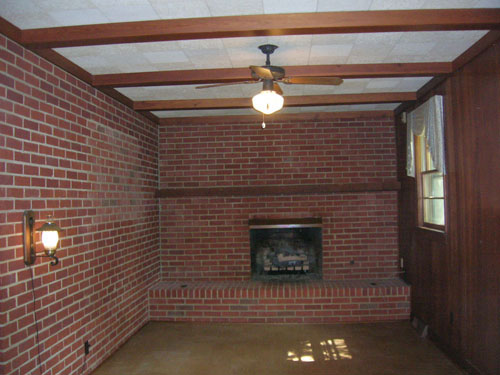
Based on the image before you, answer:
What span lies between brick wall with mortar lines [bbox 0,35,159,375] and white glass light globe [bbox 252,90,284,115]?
1.63 m

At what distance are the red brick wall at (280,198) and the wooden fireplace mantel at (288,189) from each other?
0.13 m

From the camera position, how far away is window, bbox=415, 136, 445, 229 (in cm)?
393

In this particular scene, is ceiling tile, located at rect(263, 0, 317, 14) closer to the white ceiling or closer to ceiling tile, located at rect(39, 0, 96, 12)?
the white ceiling

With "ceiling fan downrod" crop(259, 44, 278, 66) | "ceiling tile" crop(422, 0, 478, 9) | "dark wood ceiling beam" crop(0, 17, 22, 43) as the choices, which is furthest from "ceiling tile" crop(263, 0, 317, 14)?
"dark wood ceiling beam" crop(0, 17, 22, 43)

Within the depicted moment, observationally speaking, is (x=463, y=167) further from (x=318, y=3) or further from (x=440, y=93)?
(x=318, y=3)

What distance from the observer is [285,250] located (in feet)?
16.7

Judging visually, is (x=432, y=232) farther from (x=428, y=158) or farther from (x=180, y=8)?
(x=180, y=8)

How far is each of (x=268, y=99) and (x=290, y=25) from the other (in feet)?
1.89

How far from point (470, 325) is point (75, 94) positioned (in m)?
3.98

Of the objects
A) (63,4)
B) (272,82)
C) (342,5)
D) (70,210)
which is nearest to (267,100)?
(272,82)

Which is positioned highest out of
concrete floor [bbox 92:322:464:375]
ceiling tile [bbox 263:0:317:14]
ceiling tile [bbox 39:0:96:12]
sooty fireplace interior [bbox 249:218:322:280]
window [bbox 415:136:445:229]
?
ceiling tile [bbox 263:0:317:14]

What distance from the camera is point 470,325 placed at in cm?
318

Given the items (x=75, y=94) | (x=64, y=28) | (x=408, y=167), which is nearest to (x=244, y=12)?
(x=64, y=28)

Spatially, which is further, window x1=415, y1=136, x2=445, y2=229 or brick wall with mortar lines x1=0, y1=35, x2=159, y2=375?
window x1=415, y1=136, x2=445, y2=229
